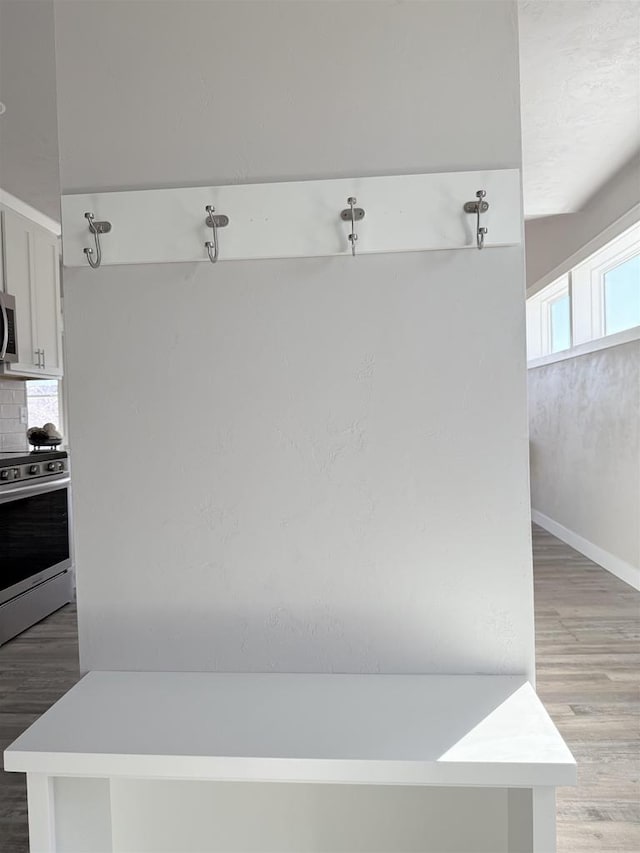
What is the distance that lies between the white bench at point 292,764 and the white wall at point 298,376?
10cm

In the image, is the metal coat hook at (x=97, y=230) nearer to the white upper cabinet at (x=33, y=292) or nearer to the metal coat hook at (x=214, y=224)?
the metal coat hook at (x=214, y=224)

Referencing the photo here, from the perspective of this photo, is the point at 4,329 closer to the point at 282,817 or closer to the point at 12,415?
the point at 12,415

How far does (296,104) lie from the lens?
129cm

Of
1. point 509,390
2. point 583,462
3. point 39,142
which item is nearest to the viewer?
point 509,390

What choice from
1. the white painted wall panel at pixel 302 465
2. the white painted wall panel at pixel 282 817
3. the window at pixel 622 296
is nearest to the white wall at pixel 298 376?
the white painted wall panel at pixel 302 465

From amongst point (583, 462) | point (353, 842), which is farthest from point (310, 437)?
point (583, 462)

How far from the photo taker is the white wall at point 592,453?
3.86 meters

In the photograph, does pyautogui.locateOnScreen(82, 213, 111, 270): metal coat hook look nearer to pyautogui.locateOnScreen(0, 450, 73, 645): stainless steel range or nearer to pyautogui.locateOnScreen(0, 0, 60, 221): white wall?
pyautogui.locateOnScreen(0, 0, 60, 221): white wall

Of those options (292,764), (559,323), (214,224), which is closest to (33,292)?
(214,224)

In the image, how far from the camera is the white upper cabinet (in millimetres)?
3922

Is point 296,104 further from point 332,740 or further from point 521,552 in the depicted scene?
point 332,740

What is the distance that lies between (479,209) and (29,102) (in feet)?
A: 8.07

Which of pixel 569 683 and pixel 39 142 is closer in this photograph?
pixel 569 683

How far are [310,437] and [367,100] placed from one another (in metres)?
0.67
